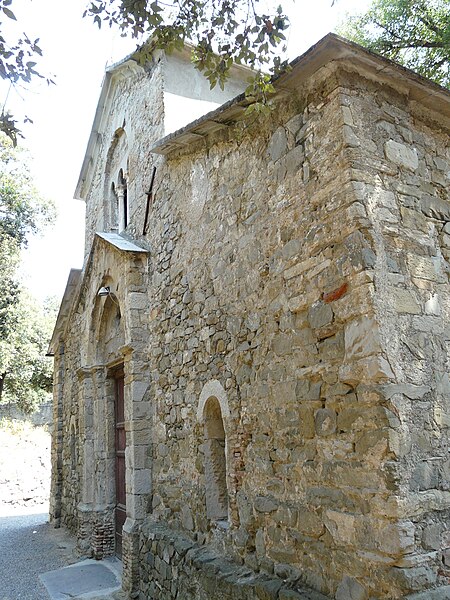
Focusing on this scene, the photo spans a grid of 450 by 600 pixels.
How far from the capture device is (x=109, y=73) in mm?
9062

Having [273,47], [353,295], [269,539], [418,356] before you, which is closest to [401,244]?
[353,295]

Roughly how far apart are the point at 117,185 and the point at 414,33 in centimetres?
557

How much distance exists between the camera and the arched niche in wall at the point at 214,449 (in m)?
4.96

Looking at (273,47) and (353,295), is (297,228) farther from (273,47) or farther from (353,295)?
(273,47)

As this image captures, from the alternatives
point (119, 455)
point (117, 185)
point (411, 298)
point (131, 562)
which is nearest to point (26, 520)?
point (119, 455)

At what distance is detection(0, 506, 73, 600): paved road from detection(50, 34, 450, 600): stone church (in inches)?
72.3

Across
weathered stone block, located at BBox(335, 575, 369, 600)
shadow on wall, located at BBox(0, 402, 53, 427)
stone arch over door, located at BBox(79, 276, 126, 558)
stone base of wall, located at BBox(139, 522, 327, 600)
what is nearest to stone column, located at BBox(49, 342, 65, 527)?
stone arch over door, located at BBox(79, 276, 126, 558)

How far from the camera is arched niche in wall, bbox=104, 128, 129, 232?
878 centimetres

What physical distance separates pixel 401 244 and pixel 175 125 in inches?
167

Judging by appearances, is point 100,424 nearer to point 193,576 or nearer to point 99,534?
point 99,534

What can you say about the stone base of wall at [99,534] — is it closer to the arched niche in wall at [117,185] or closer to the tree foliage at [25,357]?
the arched niche in wall at [117,185]

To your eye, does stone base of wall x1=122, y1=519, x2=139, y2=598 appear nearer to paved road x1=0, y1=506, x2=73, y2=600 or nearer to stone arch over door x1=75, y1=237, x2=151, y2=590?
stone arch over door x1=75, y1=237, x2=151, y2=590

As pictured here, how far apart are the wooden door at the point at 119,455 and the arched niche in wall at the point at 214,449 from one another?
340cm

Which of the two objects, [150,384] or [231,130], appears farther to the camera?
[150,384]
